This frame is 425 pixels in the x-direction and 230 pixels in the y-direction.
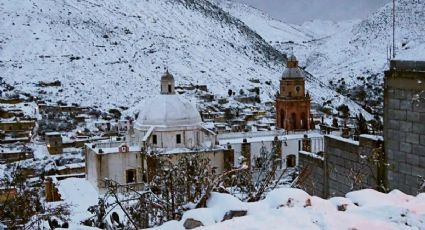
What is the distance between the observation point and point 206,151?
26.8 meters

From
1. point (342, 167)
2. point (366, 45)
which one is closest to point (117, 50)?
point (366, 45)

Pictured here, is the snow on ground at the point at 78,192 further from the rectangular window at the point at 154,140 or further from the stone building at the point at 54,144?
the stone building at the point at 54,144

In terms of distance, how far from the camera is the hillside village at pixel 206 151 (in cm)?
458

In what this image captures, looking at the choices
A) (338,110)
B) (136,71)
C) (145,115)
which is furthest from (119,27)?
(145,115)

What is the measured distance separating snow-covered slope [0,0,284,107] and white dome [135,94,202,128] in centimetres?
3444

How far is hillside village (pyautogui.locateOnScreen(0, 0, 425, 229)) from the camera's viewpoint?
15.0ft

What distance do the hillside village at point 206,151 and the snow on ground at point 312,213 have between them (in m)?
0.01

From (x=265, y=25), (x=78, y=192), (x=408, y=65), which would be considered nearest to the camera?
(x=408, y=65)

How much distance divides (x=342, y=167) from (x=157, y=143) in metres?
19.2

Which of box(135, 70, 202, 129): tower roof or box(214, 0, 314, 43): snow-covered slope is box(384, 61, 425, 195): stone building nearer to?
box(135, 70, 202, 129): tower roof

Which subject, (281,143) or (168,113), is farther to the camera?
(281,143)

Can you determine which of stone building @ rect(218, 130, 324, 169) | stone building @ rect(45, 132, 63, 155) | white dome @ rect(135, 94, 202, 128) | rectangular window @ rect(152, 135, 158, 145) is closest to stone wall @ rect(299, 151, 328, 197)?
rectangular window @ rect(152, 135, 158, 145)

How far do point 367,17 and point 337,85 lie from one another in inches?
1403

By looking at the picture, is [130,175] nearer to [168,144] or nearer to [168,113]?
[168,144]
